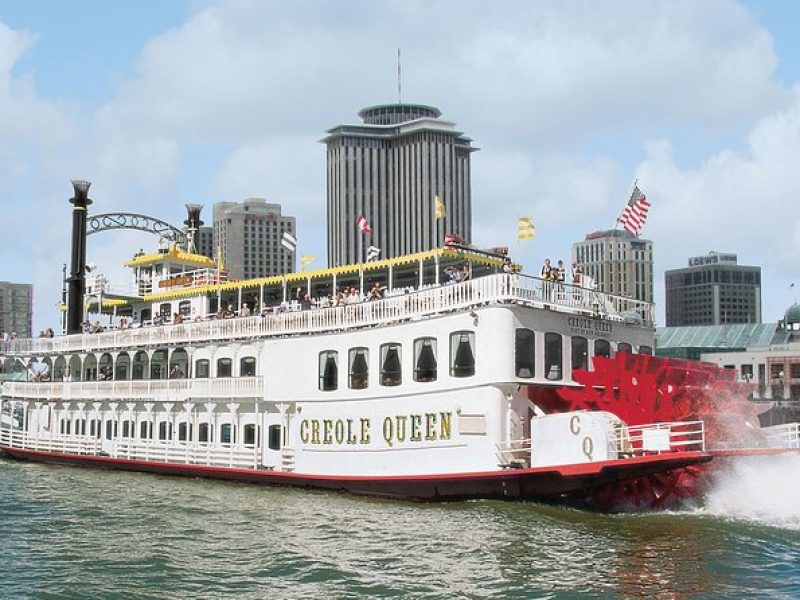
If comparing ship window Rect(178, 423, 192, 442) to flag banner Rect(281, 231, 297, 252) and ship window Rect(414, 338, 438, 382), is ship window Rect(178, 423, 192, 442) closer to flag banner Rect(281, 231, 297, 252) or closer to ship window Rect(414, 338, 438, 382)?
flag banner Rect(281, 231, 297, 252)

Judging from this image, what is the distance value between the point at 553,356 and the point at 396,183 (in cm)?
13433

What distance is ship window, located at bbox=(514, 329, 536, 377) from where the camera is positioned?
63.1 feet

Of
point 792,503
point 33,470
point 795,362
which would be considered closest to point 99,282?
point 33,470

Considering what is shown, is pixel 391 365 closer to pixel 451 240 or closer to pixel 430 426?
pixel 430 426

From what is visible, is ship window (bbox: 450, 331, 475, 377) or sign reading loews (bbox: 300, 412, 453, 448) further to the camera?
sign reading loews (bbox: 300, 412, 453, 448)

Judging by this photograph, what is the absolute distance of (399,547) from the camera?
49.8 ft

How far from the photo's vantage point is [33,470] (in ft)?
94.1

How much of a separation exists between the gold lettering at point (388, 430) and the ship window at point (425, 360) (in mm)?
1109

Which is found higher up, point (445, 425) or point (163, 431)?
point (445, 425)

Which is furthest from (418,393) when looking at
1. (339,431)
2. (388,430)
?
(339,431)

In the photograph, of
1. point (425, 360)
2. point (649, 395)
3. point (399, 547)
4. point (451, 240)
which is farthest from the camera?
point (451, 240)

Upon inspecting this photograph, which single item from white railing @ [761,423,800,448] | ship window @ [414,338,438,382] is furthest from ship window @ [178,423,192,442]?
white railing @ [761,423,800,448]

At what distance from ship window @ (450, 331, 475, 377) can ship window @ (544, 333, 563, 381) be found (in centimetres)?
147

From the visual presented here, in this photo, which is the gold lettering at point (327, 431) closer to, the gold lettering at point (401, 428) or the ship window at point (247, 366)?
the gold lettering at point (401, 428)
